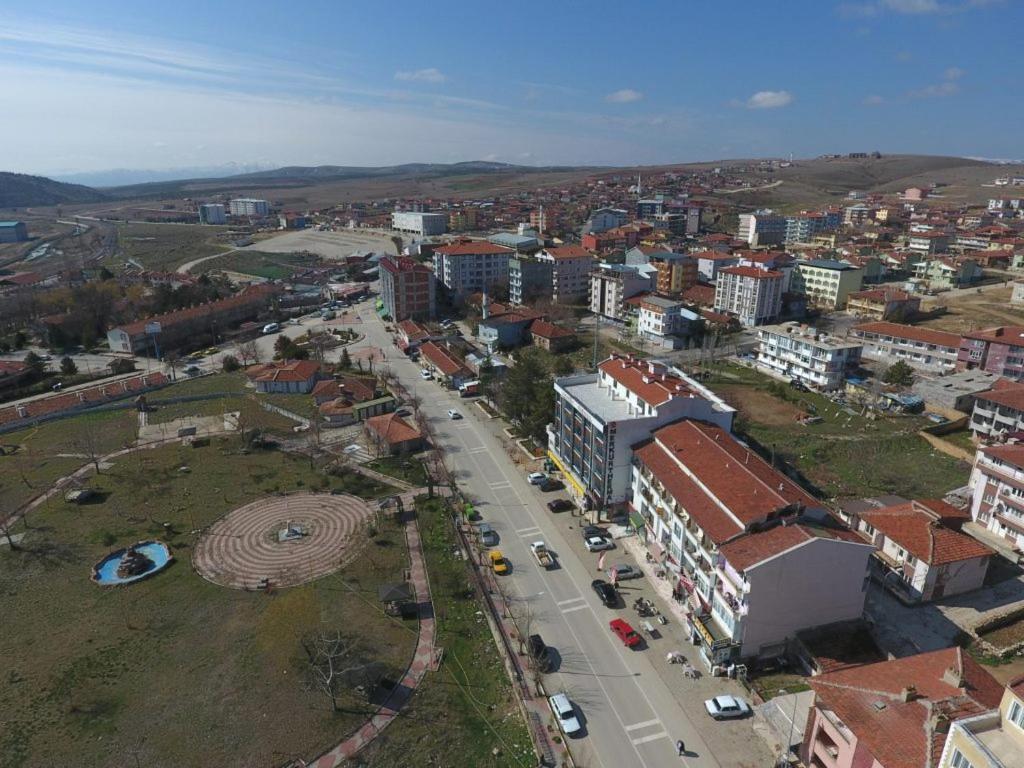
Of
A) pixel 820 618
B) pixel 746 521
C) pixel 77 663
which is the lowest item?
pixel 77 663

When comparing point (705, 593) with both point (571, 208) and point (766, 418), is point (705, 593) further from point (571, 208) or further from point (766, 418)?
point (571, 208)

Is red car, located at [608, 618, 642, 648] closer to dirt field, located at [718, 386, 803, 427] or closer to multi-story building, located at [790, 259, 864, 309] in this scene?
dirt field, located at [718, 386, 803, 427]

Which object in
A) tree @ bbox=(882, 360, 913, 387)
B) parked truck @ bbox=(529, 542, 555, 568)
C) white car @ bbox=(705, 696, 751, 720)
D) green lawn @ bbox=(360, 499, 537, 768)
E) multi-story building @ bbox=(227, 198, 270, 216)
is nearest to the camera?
green lawn @ bbox=(360, 499, 537, 768)

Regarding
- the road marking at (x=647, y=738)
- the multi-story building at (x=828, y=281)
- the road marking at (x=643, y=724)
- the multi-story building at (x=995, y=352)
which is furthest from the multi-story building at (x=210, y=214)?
the road marking at (x=647, y=738)

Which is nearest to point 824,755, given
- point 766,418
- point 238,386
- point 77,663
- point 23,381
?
point 77,663

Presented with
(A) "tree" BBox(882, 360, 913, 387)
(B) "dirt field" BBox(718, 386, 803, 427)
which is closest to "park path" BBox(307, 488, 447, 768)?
(B) "dirt field" BBox(718, 386, 803, 427)

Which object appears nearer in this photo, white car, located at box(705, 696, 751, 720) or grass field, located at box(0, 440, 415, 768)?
grass field, located at box(0, 440, 415, 768)
